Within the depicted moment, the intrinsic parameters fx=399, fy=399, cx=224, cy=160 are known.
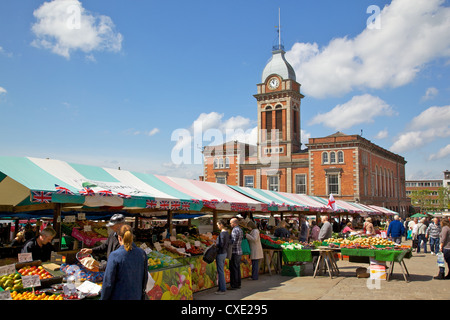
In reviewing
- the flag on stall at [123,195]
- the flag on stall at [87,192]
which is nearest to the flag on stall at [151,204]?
the flag on stall at [123,195]

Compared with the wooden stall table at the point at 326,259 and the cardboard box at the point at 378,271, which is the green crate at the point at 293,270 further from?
the cardboard box at the point at 378,271

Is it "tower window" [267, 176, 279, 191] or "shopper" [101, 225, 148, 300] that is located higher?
"tower window" [267, 176, 279, 191]

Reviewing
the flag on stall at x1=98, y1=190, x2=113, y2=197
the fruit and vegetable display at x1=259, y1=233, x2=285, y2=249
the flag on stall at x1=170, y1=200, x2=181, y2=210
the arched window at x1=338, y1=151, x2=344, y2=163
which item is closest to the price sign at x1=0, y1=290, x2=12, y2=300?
the flag on stall at x1=98, y1=190, x2=113, y2=197

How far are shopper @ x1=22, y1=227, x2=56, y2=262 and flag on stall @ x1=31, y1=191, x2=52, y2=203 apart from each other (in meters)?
0.50

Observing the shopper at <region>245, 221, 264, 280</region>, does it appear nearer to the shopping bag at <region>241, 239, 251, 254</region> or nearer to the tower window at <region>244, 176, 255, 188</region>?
the shopping bag at <region>241, 239, 251, 254</region>

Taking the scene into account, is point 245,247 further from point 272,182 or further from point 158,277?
point 272,182

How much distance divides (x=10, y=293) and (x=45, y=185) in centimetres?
252

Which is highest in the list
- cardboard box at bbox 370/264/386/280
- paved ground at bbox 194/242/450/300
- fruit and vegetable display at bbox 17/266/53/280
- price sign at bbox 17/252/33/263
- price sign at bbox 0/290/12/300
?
price sign at bbox 17/252/33/263

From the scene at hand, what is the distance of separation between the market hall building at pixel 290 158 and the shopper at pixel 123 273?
1703 inches

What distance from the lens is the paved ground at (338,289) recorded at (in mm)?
8547

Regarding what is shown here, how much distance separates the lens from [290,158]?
163 ft

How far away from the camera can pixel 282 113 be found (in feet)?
169

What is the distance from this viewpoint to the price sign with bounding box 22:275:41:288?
5.30 m
